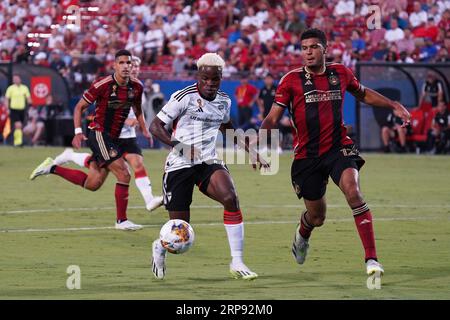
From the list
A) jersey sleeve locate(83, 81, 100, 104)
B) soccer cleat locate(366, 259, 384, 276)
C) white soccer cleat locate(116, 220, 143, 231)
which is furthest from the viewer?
jersey sleeve locate(83, 81, 100, 104)

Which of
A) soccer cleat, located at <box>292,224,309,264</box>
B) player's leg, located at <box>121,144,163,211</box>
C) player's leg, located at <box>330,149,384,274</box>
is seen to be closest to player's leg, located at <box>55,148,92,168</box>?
player's leg, located at <box>121,144,163,211</box>

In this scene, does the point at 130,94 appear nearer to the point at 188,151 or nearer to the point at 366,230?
the point at 188,151

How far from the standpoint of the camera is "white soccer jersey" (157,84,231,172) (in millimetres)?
11156

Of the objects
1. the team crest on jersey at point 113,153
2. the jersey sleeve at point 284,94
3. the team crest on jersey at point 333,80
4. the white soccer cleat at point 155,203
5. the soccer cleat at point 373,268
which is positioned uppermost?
the team crest on jersey at point 333,80

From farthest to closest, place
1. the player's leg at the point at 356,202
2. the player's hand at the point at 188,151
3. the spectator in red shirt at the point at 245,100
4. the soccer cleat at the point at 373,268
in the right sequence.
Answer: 1. the spectator in red shirt at the point at 245,100
2. the player's hand at the point at 188,151
3. the player's leg at the point at 356,202
4. the soccer cleat at the point at 373,268

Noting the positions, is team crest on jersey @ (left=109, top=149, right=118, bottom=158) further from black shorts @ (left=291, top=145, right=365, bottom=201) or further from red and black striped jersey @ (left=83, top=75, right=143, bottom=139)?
black shorts @ (left=291, top=145, right=365, bottom=201)

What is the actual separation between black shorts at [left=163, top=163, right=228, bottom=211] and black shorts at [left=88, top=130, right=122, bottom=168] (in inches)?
179

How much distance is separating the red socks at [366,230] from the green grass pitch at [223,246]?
33 cm

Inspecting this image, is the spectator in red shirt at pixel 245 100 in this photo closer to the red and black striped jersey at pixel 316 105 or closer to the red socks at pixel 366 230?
the red and black striped jersey at pixel 316 105

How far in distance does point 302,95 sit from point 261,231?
4.11 m

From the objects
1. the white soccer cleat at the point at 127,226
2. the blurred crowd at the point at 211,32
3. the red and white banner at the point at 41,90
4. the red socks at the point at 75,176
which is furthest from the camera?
the red and white banner at the point at 41,90

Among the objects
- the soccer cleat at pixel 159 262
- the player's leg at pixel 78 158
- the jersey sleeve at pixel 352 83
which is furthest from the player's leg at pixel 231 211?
the player's leg at pixel 78 158

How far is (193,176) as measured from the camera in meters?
11.2

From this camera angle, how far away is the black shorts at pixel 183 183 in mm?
11156
